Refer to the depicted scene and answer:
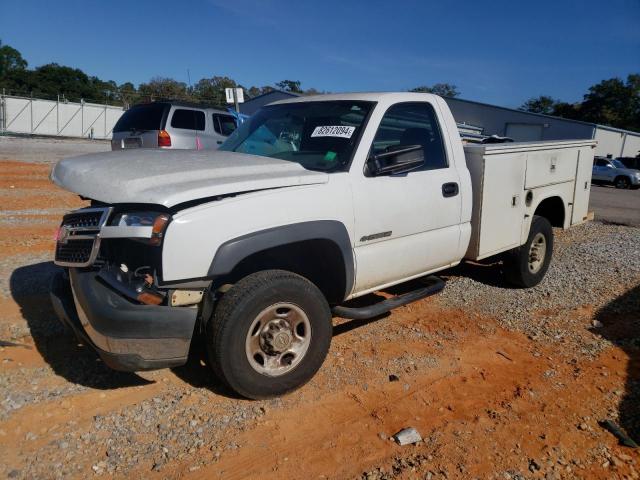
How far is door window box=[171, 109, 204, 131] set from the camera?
11581 millimetres

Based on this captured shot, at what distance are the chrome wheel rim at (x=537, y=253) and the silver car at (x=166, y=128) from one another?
7.53m

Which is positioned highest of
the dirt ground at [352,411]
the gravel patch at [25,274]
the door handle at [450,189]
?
the door handle at [450,189]

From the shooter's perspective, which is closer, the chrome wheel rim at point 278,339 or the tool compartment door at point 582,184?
the chrome wheel rim at point 278,339

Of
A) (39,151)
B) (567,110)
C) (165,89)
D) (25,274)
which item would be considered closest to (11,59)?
(165,89)

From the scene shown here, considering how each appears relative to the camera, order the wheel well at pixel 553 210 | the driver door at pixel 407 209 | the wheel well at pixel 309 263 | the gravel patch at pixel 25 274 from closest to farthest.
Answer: the wheel well at pixel 309 263 → the driver door at pixel 407 209 → the gravel patch at pixel 25 274 → the wheel well at pixel 553 210

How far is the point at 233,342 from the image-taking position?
10.0 feet

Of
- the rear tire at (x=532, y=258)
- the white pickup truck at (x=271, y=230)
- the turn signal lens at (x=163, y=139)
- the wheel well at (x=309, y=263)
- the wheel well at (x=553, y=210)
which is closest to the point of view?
the white pickup truck at (x=271, y=230)

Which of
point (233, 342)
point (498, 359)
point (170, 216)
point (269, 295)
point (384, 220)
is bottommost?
point (498, 359)

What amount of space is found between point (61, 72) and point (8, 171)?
59.4 meters

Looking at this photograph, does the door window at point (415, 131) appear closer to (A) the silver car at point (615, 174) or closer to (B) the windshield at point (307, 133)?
(B) the windshield at point (307, 133)

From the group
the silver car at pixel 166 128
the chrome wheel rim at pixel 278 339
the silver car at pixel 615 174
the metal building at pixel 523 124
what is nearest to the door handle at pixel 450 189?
the chrome wheel rim at pixel 278 339

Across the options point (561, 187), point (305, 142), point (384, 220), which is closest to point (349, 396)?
point (384, 220)

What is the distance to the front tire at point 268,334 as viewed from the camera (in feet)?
10.00

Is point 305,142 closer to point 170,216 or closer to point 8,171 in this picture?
point 170,216
